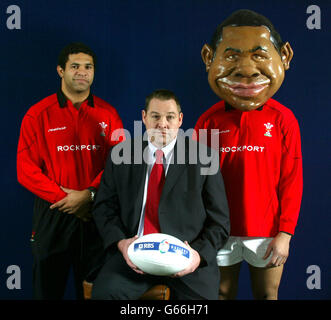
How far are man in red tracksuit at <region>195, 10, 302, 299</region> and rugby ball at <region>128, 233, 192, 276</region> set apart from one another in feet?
1.66

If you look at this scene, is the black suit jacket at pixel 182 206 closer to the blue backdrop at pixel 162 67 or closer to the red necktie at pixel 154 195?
the red necktie at pixel 154 195

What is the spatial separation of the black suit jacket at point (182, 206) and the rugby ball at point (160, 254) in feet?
0.41

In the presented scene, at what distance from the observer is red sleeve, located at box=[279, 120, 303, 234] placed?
6.84ft

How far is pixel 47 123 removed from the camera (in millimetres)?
2203

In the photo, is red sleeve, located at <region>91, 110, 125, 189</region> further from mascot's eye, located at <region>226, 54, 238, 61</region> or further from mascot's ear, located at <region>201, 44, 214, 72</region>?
mascot's eye, located at <region>226, 54, 238, 61</region>

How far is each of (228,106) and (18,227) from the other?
4.62ft

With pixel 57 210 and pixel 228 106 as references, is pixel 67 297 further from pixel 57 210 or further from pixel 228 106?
pixel 228 106

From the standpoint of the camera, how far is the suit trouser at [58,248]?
7.06ft

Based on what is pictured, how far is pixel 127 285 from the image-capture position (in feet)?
5.83

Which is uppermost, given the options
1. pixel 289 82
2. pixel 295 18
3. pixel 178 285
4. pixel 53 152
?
pixel 295 18

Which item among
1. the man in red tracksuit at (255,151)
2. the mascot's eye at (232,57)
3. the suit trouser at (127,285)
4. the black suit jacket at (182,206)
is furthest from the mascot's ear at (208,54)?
the suit trouser at (127,285)

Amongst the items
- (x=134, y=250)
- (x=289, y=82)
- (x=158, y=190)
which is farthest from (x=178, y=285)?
(x=289, y=82)

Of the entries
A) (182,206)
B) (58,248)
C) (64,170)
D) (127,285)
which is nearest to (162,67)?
(64,170)

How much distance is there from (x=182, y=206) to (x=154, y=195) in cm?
14
